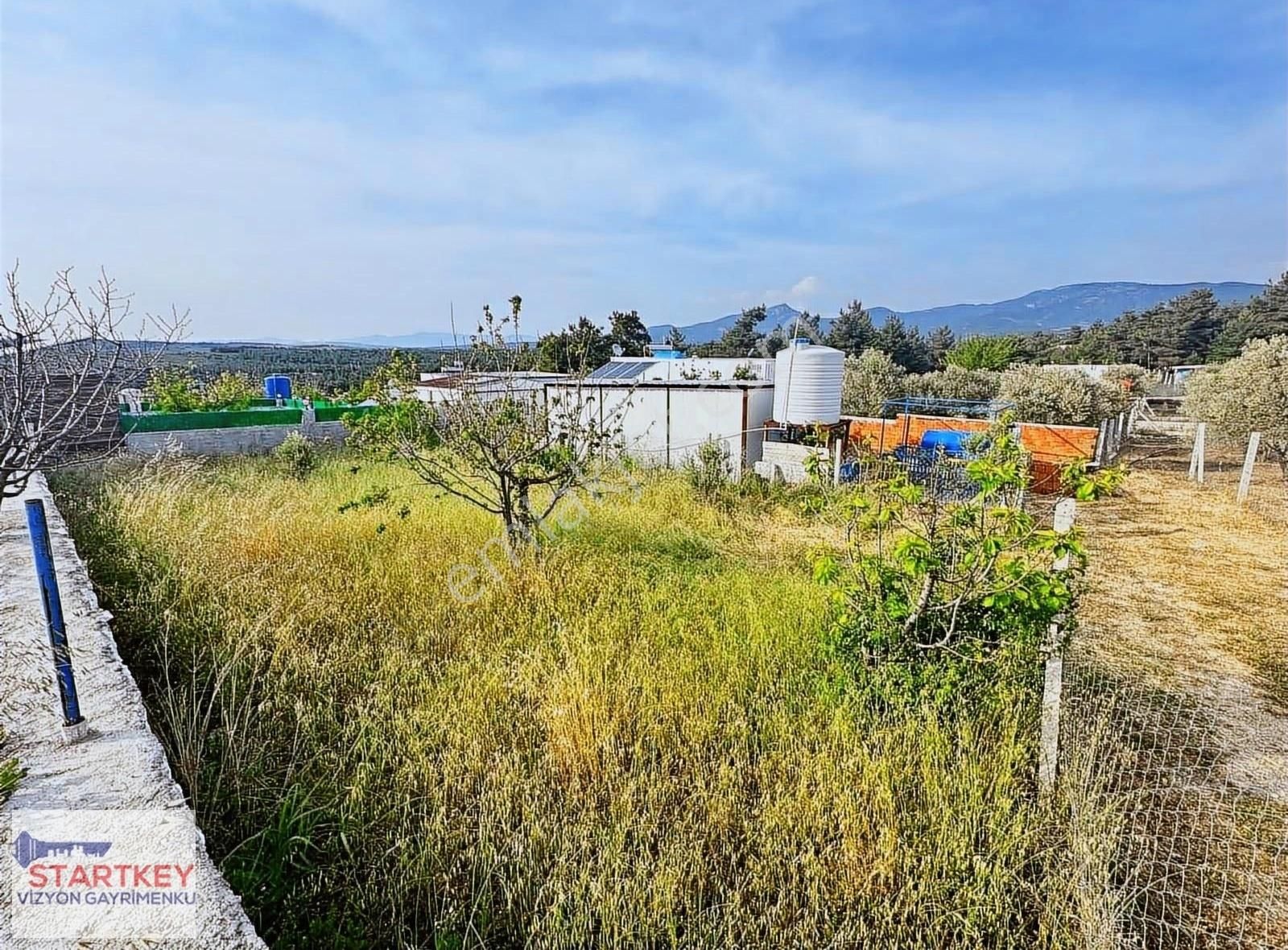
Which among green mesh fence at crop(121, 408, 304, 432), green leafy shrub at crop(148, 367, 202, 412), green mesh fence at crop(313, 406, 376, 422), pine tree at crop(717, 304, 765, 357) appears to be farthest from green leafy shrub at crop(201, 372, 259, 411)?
pine tree at crop(717, 304, 765, 357)

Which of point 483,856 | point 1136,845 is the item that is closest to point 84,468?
point 483,856

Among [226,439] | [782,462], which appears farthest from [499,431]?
[226,439]

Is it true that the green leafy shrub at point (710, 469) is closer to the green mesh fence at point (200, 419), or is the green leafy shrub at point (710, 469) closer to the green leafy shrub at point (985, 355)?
the green mesh fence at point (200, 419)

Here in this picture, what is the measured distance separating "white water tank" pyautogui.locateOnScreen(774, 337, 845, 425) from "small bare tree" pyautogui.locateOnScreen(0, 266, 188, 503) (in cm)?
856

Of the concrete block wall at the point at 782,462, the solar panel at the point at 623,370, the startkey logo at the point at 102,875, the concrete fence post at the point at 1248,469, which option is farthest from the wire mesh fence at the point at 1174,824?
the solar panel at the point at 623,370

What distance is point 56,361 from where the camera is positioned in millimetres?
3551

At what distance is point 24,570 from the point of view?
164 inches

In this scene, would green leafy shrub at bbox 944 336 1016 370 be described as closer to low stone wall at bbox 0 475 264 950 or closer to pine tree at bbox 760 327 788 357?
pine tree at bbox 760 327 788 357

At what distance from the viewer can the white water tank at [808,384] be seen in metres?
10.3

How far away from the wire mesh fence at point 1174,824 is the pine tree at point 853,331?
36.4 metres

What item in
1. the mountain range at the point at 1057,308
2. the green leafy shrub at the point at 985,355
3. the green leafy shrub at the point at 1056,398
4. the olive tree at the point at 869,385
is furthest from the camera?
the mountain range at the point at 1057,308

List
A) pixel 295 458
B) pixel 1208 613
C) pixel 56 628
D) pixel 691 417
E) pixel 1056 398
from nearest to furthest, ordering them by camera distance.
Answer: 1. pixel 56 628
2. pixel 1208 613
3. pixel 295 458
4. pixel 691 417
5. pixel 1056 398

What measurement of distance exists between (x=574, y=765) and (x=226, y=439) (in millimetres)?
11752

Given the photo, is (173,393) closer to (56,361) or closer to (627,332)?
(56,361)
